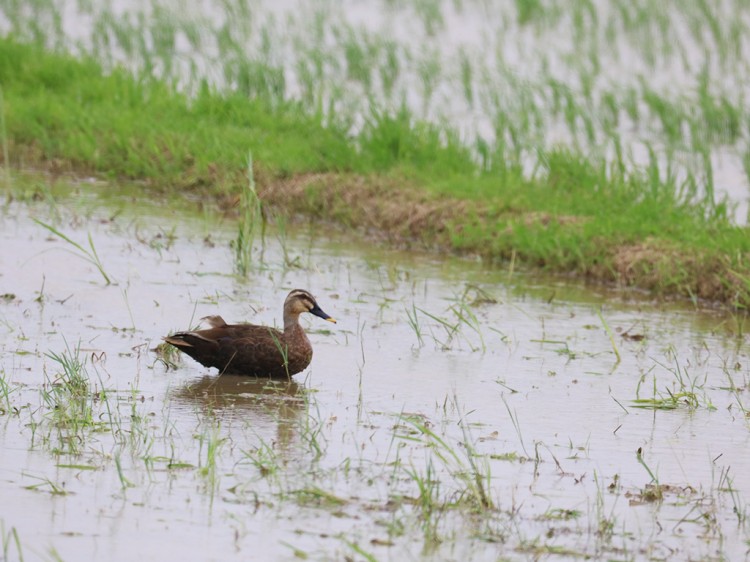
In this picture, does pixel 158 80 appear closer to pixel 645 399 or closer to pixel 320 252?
pixel 320 252

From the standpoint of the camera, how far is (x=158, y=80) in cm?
1370

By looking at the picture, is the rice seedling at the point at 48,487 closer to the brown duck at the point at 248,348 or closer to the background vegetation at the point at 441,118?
the brown duck at the point at 248,348

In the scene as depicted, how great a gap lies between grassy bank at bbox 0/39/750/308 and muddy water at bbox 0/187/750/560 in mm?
443

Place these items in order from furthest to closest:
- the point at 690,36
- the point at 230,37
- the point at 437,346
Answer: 1. the point at 690,36
2. the point at 230,37
3. the point at 437,346

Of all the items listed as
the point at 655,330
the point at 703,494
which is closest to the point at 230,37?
the point at 655,330

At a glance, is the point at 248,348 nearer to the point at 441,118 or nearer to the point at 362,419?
the point at 362,419

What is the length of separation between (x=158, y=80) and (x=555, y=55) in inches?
209

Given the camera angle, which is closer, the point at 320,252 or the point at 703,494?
the point at 703,494

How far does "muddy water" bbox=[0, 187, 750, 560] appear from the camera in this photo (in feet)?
15.5

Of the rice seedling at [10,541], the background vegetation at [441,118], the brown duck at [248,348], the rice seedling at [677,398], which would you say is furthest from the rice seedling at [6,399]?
the background vegetation at [441,118]

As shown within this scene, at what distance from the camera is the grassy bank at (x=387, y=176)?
10.0 m

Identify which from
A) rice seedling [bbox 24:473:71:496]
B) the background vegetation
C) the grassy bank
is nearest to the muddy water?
rice seedling [bbox 24:473:71:496]

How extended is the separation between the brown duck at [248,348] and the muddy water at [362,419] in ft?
0.35

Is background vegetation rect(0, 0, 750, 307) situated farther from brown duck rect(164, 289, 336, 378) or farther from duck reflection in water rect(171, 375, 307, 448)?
duck reflection in water rect(171, 375, 307, 448)
